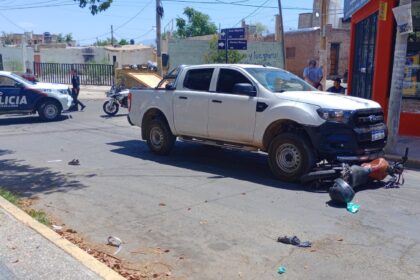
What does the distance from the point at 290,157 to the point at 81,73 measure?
1162 inches

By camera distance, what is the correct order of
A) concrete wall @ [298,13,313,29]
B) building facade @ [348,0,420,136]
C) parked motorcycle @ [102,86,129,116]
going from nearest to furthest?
1. building facade @ [348,0,420,136]
2. parked motorcycle @ [102,86,129,116]
3. concrete wall @ [298,13,313,29]

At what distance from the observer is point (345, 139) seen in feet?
24.9

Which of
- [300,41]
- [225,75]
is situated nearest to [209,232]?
[225,75]

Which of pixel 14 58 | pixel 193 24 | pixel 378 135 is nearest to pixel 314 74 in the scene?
pixel 378 135

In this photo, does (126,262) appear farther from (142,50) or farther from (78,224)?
(142,50)

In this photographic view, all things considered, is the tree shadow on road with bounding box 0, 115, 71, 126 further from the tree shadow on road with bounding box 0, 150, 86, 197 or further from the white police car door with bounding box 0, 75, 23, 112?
the tree shadow on road with bounding box 0, 150, 86, 197

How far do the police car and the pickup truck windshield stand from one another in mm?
9651

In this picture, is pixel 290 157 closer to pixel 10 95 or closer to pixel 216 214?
pixel 216 214

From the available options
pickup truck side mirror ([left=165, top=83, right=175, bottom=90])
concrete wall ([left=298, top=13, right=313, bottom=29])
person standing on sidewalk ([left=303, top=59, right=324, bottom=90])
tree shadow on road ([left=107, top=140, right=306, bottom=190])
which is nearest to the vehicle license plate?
tree shadow on road ([left=107, top=140, right=306, bottom=190])

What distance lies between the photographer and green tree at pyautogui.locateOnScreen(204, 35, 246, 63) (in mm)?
30297

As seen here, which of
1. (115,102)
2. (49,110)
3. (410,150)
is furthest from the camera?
(115,102)

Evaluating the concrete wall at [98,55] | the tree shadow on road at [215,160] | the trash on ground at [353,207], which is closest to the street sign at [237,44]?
the tree shadow on road at [215,160]

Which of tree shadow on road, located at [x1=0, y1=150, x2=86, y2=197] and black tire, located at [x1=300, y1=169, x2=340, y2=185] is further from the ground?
black tire, located at [x1=300, y1=169, x2=340, y2=185]

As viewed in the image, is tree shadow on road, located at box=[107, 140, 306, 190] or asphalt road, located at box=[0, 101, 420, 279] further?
tree shadow on road, located at box=[107, 140, 306, 190]
